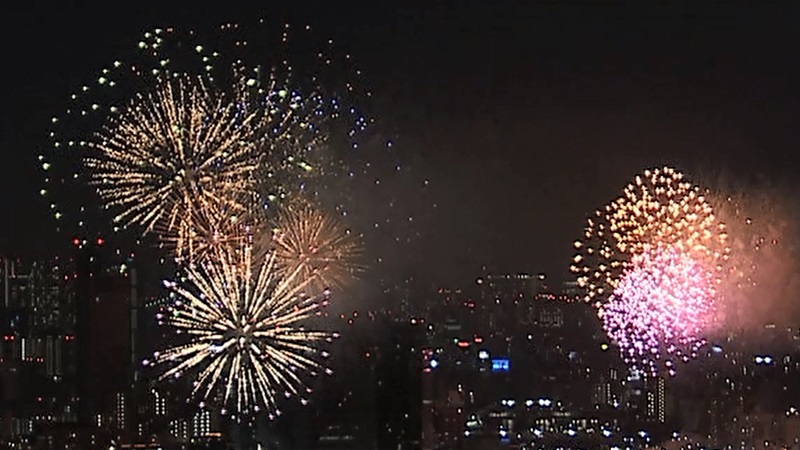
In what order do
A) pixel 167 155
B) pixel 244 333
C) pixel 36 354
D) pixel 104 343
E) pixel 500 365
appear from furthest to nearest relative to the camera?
1. pixel 36 354
2. pixel 104 343
3. pixel 500 365
4. pixel 244 333
5. pixel 167 155

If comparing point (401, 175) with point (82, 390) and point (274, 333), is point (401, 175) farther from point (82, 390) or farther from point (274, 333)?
point (82, 390)

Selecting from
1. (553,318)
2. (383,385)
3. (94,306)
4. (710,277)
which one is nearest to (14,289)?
(94,306)

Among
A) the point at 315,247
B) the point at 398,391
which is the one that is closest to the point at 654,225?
the point at 398,391

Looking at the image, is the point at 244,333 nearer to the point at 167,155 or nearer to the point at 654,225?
the point at 167,155

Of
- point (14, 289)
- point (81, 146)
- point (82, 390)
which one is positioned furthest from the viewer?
point (82, 390)

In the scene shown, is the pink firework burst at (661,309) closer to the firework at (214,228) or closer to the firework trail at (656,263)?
the firework trail at (656,263)
